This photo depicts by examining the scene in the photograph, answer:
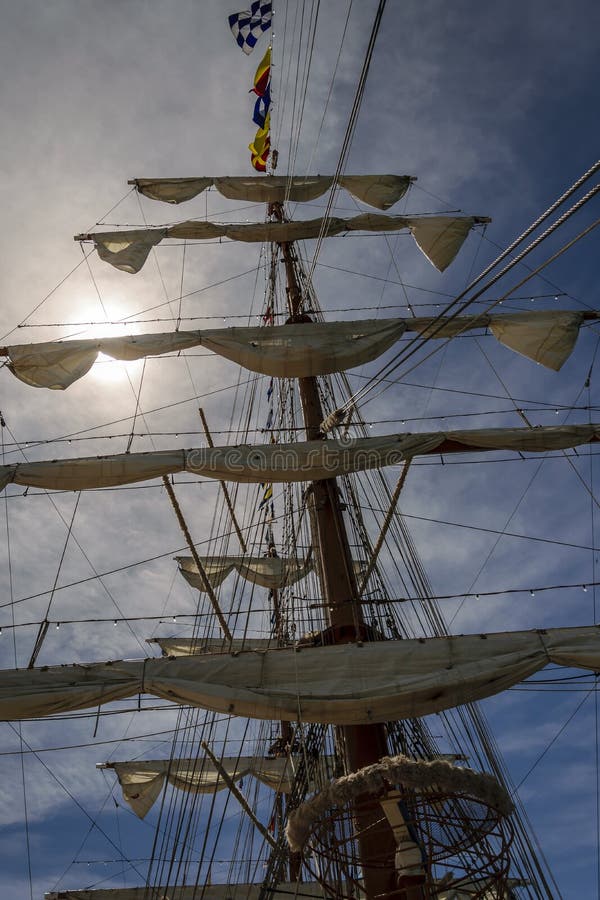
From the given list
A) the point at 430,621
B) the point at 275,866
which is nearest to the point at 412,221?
the point at 430,621

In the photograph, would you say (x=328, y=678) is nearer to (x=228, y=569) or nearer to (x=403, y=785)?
(x=403, y=785)

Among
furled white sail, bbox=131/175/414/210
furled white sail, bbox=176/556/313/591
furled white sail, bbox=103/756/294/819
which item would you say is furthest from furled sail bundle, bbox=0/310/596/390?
furled white sail, bbox=103/756/294/819

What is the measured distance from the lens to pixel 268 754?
18.8m

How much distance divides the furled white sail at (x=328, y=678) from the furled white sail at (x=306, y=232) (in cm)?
882

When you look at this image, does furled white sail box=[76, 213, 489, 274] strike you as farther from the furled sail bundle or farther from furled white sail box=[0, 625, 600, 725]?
Result: furled white sail box=[0, 625, 600, 725]

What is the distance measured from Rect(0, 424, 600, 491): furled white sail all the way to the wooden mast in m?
0.76

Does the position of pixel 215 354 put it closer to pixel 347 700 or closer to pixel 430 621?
pixel 430 621

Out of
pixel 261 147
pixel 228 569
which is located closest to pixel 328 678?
pixel 261 147

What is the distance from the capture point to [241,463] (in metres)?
9.64

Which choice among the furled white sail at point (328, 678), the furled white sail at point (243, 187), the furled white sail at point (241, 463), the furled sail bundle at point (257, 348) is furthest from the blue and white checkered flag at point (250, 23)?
the furled white sail at point (328, 678)

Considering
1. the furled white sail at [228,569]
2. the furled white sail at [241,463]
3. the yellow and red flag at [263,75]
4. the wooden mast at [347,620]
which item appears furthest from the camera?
the furled white sail at [228,569]

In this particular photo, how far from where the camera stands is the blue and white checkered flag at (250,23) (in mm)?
12867

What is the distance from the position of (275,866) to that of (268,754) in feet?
36.7

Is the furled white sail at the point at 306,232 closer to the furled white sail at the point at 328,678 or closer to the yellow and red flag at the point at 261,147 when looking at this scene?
the yellow and red flag at the point at 261,147
